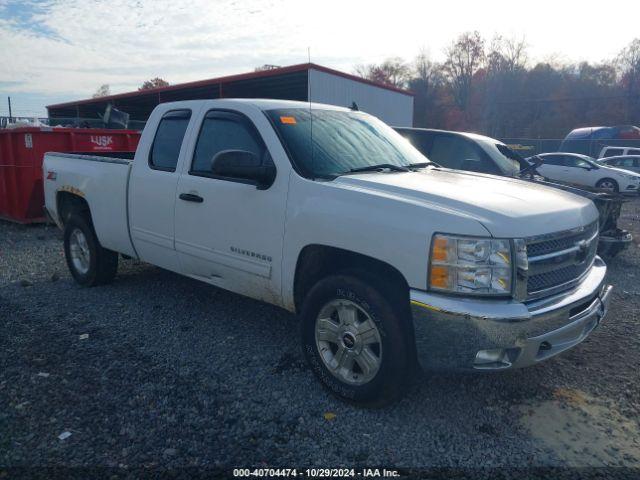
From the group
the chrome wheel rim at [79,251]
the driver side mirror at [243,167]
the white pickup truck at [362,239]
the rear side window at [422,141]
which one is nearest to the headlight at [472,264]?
the white pickup truck at [362,239]

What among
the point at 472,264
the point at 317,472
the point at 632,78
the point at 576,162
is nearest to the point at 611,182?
the point at 576,162

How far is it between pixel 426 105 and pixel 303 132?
203ft

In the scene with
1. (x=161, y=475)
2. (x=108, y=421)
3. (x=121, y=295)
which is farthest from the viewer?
(x=121, y=295)

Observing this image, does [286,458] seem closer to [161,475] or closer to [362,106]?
[161,475]

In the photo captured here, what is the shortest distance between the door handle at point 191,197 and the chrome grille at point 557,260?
254 cm

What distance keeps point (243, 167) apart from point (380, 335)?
4.87ft

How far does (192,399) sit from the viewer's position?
11.5 feet

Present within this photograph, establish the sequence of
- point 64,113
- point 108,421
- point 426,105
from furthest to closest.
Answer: point 426,105, point 64,113, point 108,421

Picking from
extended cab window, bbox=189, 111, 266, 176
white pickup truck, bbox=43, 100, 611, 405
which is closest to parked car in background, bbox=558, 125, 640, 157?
white pickup truck, bbox=43, 100, 611, 405

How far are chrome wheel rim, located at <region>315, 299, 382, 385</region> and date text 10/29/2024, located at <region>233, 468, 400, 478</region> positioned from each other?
0.62 m

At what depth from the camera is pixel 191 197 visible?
4.35m

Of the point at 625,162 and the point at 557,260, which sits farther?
the point at 625,162

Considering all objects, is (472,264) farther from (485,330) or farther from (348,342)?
(348,342)

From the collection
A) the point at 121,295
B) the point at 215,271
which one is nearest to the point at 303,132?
the point at 215,271
